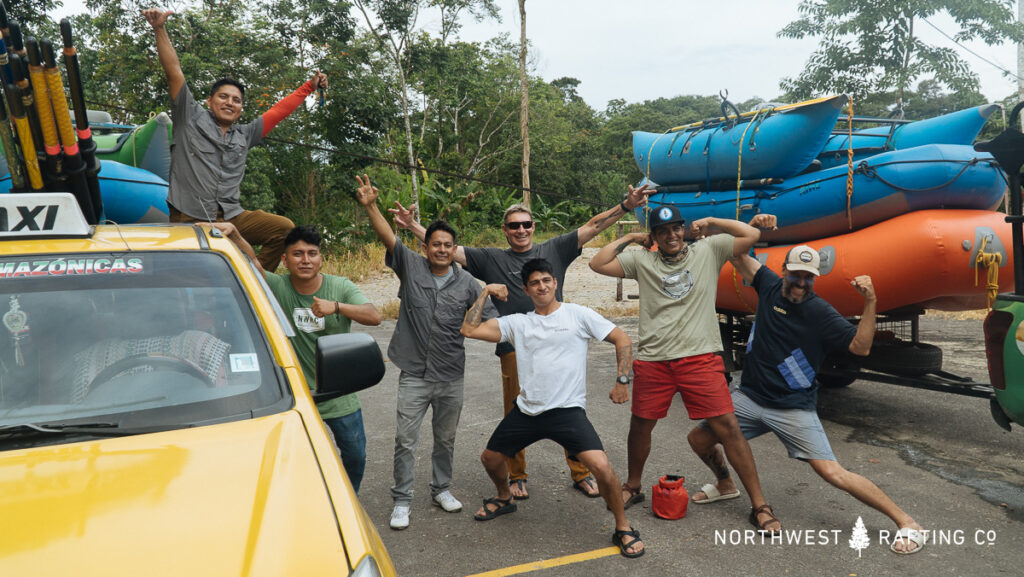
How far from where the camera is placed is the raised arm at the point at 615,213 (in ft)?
16.9

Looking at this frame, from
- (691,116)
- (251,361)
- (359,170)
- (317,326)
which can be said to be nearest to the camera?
(251,361)

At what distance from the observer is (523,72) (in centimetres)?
2109

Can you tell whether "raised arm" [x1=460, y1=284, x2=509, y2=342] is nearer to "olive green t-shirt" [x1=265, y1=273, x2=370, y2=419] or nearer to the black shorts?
the black shorts

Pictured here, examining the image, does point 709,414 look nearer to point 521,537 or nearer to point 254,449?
point 521,537

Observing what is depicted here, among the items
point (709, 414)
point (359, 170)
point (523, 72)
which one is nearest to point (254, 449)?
point (709, 414)

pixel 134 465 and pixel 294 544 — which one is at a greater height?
pixel 134 465

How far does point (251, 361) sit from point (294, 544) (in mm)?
908

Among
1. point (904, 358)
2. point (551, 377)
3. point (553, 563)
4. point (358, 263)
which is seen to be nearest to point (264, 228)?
point (551, 377)

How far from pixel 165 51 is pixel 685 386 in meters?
3.77

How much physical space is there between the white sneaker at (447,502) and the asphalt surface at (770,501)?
46mm

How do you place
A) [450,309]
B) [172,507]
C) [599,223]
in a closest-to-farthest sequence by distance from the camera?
1. [172,507]
2. [450,309]
3. [599,223]

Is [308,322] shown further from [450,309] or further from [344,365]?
[344,365]

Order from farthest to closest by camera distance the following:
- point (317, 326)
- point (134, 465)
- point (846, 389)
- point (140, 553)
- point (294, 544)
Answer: point (846, 389), point (317, 326), point (134, 465), point (294, 544), point (140, 553)

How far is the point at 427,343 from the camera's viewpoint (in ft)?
15.4
